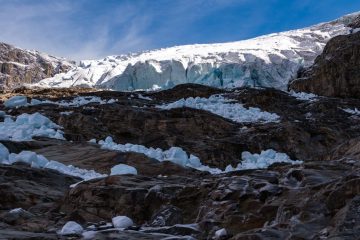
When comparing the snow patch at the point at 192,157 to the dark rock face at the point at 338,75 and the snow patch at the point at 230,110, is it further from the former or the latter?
the dark rock face at the point at 338,75

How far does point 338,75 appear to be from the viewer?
3978 cm

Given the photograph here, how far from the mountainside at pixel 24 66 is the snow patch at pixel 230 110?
116162 mm

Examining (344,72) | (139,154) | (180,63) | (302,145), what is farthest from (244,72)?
(139,154)

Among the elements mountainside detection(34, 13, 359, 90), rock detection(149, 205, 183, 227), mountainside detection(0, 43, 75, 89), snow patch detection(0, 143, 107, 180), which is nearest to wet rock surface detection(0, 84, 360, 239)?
rock detection(149, 205, 183, 227)

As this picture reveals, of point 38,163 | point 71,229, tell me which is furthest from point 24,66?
point 71,229

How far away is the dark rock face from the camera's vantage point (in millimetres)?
38938

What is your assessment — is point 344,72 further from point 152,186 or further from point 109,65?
point 109,65

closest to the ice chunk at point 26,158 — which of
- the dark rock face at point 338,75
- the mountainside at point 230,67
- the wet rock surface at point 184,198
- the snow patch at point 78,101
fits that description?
the wet rock surface at point 184,198

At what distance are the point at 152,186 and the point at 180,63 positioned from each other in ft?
295

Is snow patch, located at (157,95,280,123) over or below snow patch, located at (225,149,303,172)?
over

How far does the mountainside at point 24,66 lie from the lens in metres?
142

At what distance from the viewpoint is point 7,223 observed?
809 cm

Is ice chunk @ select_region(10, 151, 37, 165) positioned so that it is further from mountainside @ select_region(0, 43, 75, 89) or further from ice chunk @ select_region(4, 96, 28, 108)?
mountainside @ select_region(0, 43, 75, 89)

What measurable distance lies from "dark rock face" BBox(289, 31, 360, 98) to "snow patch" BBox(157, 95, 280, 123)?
1339 centimetres
